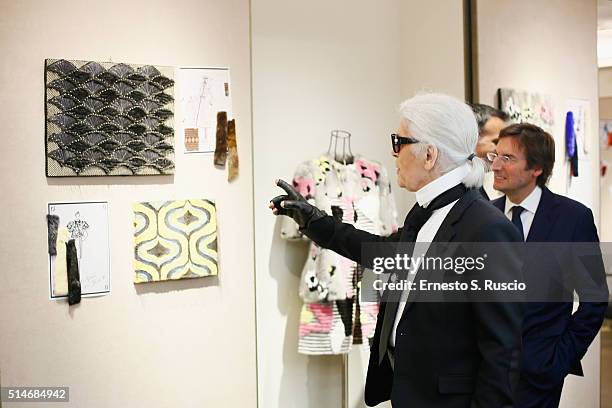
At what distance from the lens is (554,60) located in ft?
9.58

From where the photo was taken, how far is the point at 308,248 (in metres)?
3.31

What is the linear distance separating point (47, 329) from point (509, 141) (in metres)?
1.89

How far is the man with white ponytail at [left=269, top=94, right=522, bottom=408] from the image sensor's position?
164cm

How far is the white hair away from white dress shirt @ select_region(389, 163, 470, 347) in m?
0.02

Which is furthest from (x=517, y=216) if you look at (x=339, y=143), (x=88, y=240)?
(x=88, y=240)

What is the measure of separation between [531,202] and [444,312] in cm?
105

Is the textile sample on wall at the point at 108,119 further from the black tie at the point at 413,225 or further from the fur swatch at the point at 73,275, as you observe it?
the black tie at the point at 413,225

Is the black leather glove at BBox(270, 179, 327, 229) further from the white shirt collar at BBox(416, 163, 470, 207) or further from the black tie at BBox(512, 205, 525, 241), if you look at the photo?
the black tie at BBox(512, 205, 525, 241)

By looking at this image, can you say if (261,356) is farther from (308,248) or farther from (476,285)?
(476,285)

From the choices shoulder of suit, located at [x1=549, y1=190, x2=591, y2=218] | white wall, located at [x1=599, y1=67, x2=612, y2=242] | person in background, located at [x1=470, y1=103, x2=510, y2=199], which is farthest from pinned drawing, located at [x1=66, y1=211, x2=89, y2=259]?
white wall, located at [x1=599, y1=67, x2=612, y2=242]

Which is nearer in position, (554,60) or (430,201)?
(430,201)

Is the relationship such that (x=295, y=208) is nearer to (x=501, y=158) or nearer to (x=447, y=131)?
(x=447, y=131)

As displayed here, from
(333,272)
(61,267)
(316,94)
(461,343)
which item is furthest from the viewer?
(316,94)

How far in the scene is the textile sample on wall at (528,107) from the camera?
9.55ft
